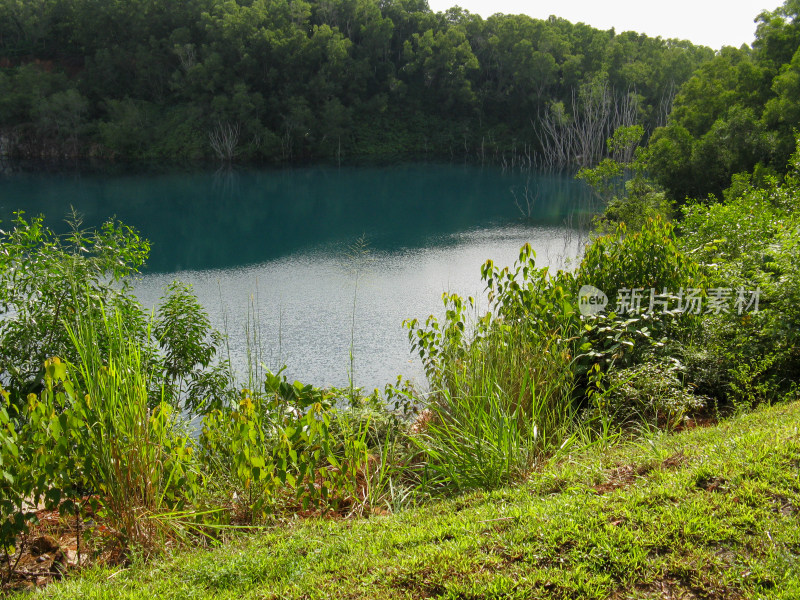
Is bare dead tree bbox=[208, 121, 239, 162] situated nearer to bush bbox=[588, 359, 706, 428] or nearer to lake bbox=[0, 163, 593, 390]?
lake bbox=[0, 163, 593, 390]

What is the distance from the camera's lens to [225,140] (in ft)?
137

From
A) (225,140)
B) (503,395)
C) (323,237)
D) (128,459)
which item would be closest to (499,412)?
(503,395)

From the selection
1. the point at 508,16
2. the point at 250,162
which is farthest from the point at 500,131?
the point at 250,162

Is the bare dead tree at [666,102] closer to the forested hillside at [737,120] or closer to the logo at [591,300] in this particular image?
the forested hillside at [737,120]

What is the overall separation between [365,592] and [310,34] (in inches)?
2005

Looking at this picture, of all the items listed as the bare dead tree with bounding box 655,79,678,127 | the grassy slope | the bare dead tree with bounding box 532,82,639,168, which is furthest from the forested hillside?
the bare dead tree with bounding box 655,79,678,127

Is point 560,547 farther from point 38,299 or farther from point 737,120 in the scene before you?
point 737,120

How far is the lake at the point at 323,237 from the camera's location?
34.8ft

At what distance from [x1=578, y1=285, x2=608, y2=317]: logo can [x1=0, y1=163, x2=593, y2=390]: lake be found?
1.63 meters

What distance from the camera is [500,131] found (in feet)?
161

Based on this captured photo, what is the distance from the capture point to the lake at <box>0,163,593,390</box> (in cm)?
1059

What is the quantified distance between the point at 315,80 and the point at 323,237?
26.9 m

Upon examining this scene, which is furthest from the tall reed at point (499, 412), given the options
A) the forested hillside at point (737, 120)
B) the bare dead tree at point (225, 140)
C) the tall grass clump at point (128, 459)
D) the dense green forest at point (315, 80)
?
the bare dead tree at point (225, 140)

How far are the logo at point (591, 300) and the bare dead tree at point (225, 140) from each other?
3969 cm
